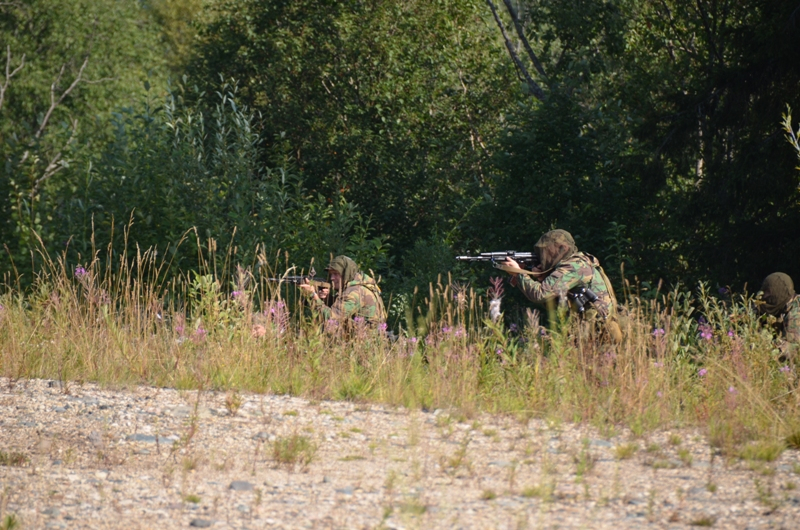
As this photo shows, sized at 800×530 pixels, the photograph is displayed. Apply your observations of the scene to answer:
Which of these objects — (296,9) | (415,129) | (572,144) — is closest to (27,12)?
(296,9)

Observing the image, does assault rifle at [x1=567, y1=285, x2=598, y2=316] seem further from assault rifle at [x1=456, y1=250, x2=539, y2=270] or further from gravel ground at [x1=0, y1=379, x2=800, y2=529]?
gravel ground at [x1=0, y1=379, x2=800, y2=529]

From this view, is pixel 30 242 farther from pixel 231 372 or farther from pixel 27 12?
pixel 27 12

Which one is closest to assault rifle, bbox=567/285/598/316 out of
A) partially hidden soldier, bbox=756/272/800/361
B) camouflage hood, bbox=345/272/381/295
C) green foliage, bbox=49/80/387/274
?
partially hidden soldier, bbox=756/272/800/361

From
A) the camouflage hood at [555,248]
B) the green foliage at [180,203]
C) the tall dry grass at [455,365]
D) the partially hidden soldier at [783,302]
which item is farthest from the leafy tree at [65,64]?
the partially hidden soldier at [783,302]

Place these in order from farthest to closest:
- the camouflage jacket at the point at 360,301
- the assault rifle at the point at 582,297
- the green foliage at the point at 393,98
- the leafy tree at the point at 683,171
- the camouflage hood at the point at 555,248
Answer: the green foliage at the point at 393,98, the leafy tree at the point at 683,171, the camouflage jacket at the point at 360,301, the camouflage hood at the point at 555,248, the assault rifle at the point at 582,297

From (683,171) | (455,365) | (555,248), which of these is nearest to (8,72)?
(683,171)

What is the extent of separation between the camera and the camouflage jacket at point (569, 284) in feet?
21.7

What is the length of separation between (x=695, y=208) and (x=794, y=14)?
213 centimetres

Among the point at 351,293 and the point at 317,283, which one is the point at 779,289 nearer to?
the point at 351,293

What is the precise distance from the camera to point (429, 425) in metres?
5.06

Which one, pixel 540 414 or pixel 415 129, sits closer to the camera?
pixel 540 414

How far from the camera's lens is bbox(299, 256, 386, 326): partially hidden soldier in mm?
7828

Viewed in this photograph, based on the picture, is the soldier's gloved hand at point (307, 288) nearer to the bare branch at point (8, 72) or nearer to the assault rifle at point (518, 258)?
the assault rifle at point (518, 258)

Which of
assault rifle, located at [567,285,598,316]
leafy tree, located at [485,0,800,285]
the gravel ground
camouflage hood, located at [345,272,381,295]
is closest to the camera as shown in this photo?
the gravel ground
